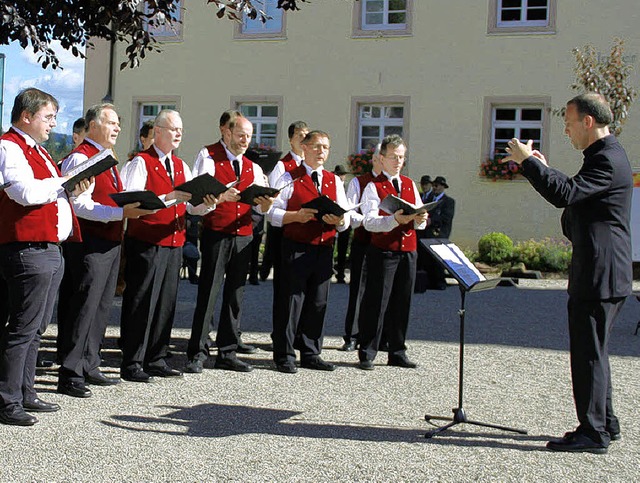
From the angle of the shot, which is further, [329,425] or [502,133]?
[502,133]

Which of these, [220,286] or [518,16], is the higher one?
[518,16]

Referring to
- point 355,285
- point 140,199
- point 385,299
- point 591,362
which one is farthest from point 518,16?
point 591,362

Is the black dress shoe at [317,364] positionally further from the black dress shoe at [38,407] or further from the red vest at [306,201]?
Result: the black dress shoe at [38,407]

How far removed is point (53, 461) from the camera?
16.6ft

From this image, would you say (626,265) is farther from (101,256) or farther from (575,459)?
(101,256)

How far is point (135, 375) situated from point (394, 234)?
258 centimetres

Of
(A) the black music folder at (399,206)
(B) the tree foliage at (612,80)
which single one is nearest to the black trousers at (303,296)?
(A) the black music folder at (399,206)

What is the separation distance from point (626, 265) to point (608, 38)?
52.8 feet

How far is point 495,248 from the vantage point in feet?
65.0

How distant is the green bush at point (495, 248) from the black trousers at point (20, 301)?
1479 centimetres

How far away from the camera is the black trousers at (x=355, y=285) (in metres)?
9.37

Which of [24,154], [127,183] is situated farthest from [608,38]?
[24,154]

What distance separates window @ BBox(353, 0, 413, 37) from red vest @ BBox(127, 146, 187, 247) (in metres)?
15.2

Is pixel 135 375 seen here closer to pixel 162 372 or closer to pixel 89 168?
pixel 162 372
